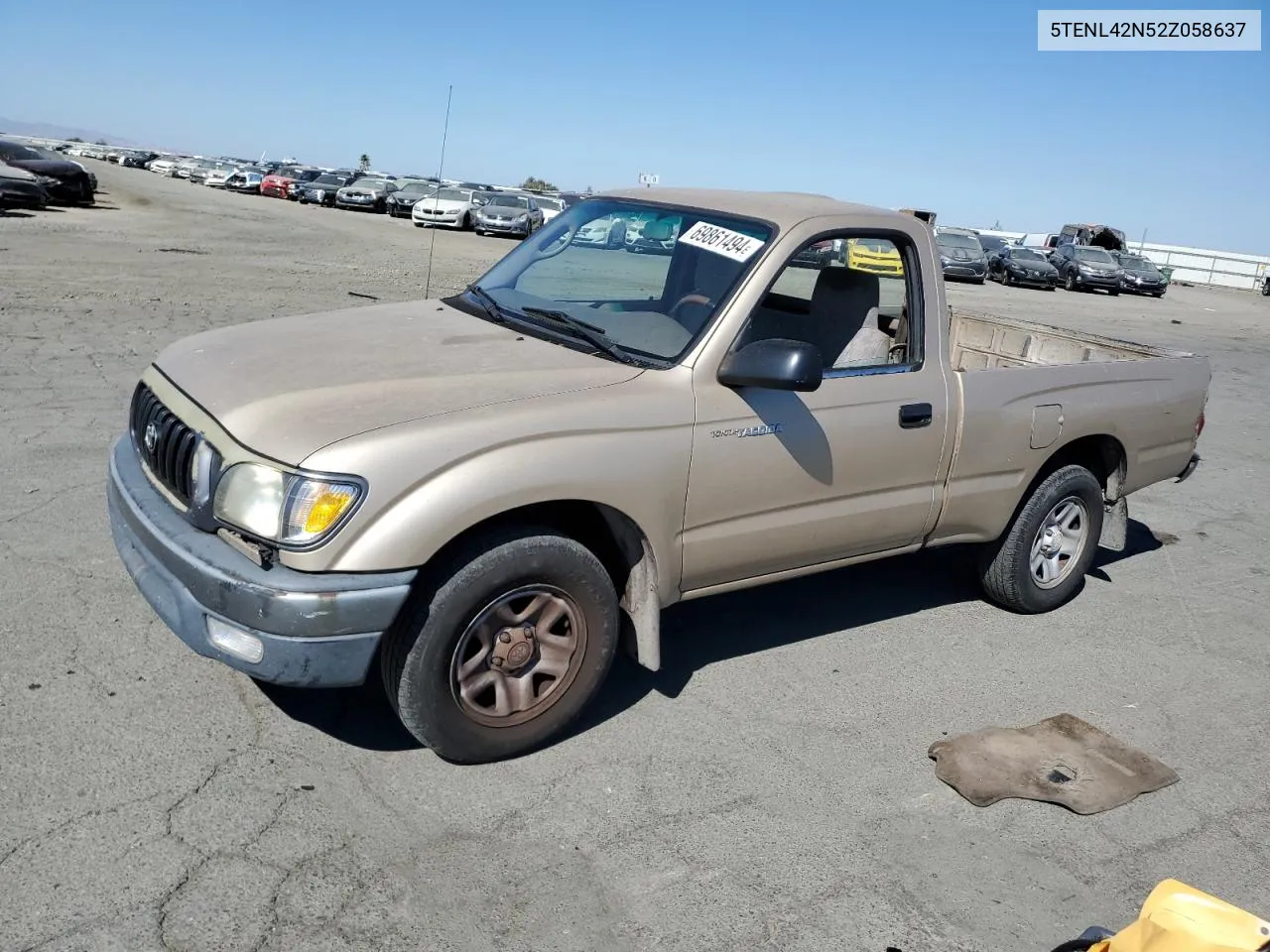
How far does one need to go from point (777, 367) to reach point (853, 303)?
1.24m

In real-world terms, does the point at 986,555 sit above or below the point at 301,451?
below

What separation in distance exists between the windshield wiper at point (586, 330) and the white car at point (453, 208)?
30541 mm

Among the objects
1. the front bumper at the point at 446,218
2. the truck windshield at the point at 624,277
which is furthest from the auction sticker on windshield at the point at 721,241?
the front bumper at the point at 446,218

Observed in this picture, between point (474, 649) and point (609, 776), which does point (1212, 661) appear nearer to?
point (609, 776)

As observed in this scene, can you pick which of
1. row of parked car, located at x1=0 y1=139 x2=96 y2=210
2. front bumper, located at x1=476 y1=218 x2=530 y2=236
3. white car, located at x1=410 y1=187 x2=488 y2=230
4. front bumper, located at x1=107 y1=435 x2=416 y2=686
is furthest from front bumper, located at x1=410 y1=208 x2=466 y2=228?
front bumper, located at x1=107 y1=435 x2=416 y2=686

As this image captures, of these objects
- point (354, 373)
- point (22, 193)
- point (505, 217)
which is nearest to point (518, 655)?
point (354, 373)

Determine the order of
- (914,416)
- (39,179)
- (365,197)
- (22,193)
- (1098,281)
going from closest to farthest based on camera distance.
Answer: (914,416), (22,193), (39,179), (1098,281), (365,197)

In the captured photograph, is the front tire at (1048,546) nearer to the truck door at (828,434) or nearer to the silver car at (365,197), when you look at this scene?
the truck door at (828,434)

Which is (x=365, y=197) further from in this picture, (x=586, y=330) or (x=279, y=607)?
(x=279, y=607)

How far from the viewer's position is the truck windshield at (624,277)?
4.08 m

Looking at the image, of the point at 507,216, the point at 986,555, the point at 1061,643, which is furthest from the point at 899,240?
the point at 507,216

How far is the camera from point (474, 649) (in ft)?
11.7

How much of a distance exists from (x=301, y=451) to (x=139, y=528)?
78cm

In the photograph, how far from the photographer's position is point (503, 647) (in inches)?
141
